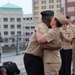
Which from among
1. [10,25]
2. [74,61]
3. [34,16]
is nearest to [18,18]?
[10,25]

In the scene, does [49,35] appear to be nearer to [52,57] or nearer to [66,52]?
[52,57]

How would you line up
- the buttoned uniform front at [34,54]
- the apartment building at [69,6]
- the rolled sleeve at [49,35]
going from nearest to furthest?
1. the rolled sleeve at [49,35]
2. the buttoned uniform front at [34,54]
3. the apartment building at [69,6]

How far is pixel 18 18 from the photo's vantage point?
281ft

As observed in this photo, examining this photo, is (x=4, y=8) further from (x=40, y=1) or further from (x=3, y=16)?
(x=40, y=1)

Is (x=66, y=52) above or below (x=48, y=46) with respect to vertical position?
below

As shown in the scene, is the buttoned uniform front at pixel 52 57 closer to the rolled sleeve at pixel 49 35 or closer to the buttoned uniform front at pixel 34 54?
the rolled sleeve at pixel 49 35

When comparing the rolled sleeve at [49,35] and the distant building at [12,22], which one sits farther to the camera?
the distant building at [12,22]

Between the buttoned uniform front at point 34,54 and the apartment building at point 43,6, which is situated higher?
the buttoned uniform front at point 34,54

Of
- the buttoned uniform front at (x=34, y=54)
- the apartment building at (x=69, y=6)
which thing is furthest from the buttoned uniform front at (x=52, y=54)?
the apartment building at (x=69, y=6)

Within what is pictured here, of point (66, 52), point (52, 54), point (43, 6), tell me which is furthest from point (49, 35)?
point (43, 6)

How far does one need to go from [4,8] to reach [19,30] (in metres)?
8.40

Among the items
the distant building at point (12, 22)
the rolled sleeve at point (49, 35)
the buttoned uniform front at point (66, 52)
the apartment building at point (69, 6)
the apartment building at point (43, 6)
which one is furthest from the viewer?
the apartment building at point (43, 6)

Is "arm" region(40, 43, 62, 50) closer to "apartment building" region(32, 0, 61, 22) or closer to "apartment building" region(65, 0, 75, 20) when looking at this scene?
"apartment building" region(65, 0, 75, 20)

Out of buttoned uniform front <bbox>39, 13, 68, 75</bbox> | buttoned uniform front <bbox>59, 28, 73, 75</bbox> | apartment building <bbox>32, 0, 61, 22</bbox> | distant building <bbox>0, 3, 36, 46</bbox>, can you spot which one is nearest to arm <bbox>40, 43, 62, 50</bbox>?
buttoned uniform front <bbox>39, 13, 68, 75</bbox>
